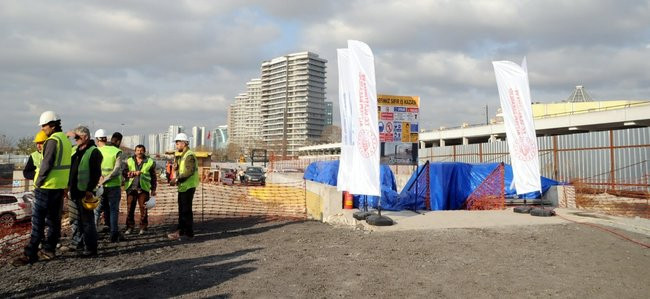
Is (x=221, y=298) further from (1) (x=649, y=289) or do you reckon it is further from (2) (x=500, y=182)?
(2) (x=500, y=182)

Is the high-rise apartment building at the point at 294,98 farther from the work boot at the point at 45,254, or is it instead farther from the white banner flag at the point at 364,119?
the work boot at the point at 45,254

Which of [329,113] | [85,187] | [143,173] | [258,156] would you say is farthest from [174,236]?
[329,113]

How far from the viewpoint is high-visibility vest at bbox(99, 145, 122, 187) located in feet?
22.6

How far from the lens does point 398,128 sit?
10.8 m

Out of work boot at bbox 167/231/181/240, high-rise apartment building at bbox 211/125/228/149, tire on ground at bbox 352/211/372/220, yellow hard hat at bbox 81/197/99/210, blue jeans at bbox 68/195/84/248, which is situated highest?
high-rise apartment building at bbox 211/125/228/149

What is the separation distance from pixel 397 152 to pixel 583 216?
4626mm

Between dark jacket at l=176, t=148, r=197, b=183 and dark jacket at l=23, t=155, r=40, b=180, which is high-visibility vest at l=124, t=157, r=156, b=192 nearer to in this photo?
dark jacket at l=176, t=148, r=197, b=183

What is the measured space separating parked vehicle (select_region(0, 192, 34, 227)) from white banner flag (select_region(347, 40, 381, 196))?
337 inches

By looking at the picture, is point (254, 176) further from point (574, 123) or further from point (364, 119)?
point (574, 123)

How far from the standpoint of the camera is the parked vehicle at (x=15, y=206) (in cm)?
1066

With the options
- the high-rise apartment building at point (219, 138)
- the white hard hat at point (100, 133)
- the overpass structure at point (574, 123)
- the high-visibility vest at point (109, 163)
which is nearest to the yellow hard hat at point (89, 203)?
the high-visibility vest at point (109, 163)

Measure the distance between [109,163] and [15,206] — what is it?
6052mm

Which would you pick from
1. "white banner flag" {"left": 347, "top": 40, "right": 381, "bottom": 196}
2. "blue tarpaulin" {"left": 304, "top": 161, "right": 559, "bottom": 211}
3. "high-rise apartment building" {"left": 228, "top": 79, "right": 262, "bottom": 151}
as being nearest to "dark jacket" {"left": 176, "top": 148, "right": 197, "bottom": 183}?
"white banner flag" {"left": 347, "top": 40, "right": 381, "bottom": 196}

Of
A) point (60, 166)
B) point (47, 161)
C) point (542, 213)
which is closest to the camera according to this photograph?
point (47, 161)
